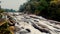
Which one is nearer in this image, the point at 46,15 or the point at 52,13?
the point at 52,13

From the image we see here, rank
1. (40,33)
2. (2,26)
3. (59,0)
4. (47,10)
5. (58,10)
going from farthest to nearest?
(47,10)
(59,0)
(58,10)
(40,33)
(2,26)

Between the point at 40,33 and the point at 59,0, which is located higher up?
the point at 59,0

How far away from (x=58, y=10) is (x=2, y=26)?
2036 cm

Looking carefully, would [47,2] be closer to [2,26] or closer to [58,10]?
[58,10]

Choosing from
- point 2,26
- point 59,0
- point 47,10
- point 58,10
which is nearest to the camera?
point 2,26

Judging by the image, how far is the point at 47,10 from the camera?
40625 millimetres

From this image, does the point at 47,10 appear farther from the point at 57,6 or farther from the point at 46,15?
the point at 57,6

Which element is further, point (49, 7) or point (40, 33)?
point (49, 7)

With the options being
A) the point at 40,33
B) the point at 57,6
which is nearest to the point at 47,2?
the point at 57,6

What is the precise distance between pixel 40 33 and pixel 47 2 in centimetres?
2206

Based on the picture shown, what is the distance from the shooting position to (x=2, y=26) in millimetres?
15906

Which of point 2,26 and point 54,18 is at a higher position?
point 2,26

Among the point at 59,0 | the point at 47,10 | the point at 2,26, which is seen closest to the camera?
the point at 2,26

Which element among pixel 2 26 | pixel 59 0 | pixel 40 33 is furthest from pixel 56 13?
pixel 2 26
